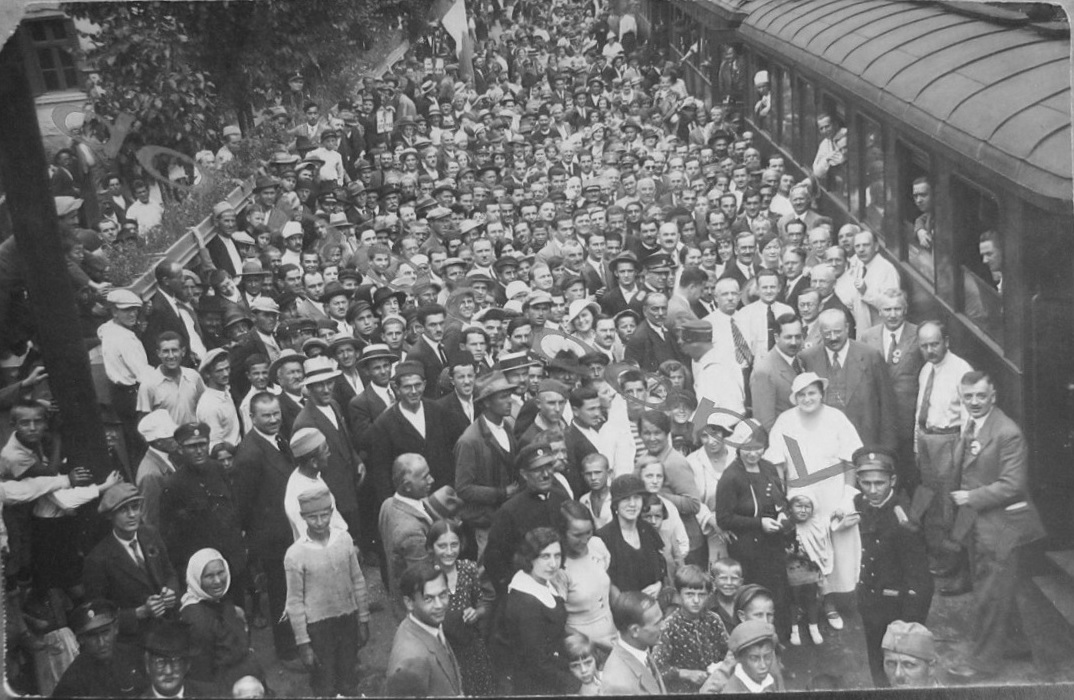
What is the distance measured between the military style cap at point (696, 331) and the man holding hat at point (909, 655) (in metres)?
1.41

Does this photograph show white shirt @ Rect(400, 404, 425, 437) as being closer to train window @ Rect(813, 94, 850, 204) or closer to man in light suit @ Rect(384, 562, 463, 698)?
man in light suit @ Rect(384, 562, 463, 698)

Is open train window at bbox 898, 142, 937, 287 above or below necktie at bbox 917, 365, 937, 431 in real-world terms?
above

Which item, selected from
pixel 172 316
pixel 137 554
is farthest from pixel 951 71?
pixel 137 554

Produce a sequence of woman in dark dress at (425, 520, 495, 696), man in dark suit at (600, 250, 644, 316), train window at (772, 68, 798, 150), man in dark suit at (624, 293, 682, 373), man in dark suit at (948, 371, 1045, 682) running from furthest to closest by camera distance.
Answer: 1. train window at (772, 68, 798, 150)
2. man in dark suit at (600, 250, 644, 316)
3. man in dark suit at (624, 293, 682, 373)
4. woman in dark dress at (425, 520, 495, 696)
5. man in dark suit at (948, 371, 1045, 682)

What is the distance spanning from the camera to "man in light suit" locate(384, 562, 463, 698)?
5293 millimetres

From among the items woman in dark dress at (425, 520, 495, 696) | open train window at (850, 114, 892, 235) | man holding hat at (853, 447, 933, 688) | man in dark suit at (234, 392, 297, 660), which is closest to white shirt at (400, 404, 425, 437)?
woman in dark dress at (425, 520, 495, 696)

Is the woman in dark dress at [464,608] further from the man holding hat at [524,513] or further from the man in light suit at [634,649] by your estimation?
the man in light suit at [634,649]

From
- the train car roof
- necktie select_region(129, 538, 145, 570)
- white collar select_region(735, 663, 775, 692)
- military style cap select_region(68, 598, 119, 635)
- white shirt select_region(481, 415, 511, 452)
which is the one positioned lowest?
white collar select_region(735, 663, 775, 692)

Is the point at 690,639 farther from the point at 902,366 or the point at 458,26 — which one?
the point at 458,26

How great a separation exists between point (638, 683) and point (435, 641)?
33.6 inches

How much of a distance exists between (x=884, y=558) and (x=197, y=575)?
2.88 metres

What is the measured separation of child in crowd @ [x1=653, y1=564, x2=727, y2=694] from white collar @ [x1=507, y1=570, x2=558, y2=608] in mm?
482

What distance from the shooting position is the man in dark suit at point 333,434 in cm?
550

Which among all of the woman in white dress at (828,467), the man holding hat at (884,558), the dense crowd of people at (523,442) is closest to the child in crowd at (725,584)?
the dense crowd of people at (523,442)
